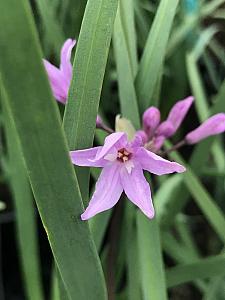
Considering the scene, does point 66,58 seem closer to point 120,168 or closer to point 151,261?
point 120,168

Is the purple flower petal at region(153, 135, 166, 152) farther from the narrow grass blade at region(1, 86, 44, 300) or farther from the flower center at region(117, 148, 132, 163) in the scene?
the narrow grass blade at region(1, 86, 44, 300)

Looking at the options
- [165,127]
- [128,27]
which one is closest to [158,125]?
[165,127]

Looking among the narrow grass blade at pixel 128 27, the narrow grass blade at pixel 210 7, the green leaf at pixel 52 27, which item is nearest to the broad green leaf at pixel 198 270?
the narrow grass blade at pixel 128 27

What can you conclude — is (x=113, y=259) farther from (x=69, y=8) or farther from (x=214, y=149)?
(x=69, y=8)

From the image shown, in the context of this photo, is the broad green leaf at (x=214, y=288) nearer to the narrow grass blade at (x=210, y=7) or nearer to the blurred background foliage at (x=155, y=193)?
the blurred background foliage at (x=155, y=193)

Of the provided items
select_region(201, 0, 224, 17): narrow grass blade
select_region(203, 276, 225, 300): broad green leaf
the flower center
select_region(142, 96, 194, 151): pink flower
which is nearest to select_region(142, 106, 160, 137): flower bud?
select_region(142, 96, 194, 151): pink flower

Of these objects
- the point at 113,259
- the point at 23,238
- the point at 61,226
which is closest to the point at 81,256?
the point at 61,226

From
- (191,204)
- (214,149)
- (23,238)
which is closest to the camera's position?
(23,238)
